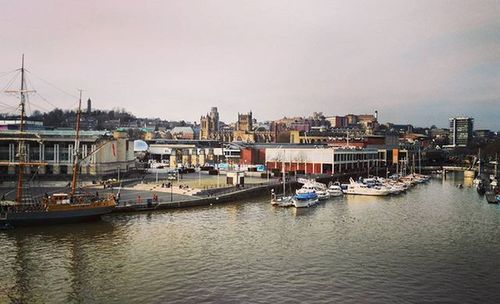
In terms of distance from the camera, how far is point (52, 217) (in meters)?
35.7

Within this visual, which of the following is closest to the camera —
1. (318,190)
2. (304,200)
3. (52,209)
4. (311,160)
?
(52,209)

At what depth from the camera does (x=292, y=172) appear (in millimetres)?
82625

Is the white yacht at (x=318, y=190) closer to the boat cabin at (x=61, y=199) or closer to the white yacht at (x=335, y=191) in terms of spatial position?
the white yacht at (x=335, y=191)

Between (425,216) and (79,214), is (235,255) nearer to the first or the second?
(79,214)

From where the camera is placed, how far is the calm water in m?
21.4

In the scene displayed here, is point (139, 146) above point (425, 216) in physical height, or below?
above

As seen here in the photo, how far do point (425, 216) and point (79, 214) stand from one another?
30.3 metres

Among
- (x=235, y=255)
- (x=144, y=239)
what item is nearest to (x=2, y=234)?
(x=144, y=239)

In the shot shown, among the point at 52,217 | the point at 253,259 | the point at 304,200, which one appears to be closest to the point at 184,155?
the point at 304,200

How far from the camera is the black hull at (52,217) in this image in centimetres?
3416

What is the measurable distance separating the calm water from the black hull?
2.66ft

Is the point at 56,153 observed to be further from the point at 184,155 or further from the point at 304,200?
the point at 184,155

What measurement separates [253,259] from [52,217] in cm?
1743

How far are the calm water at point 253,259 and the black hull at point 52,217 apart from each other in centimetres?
81
